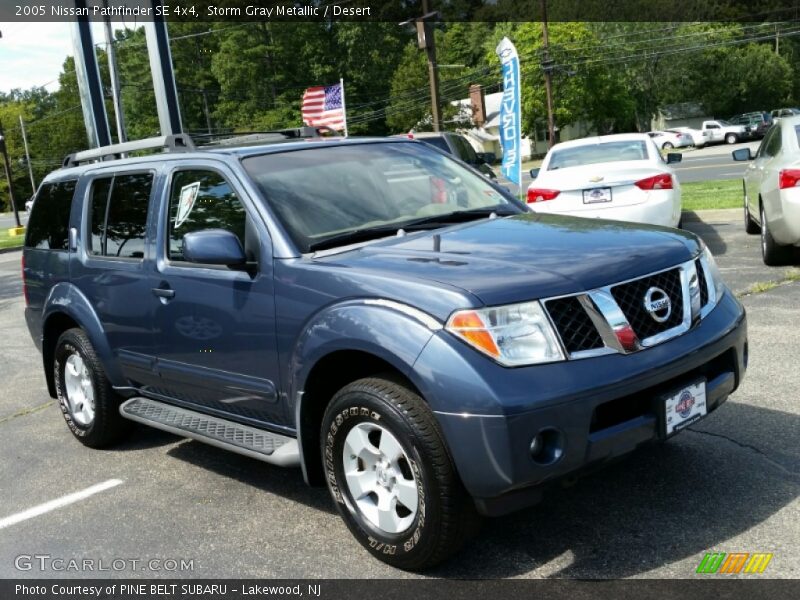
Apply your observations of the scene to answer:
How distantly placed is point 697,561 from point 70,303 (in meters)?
4.08

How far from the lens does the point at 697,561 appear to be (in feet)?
10.8

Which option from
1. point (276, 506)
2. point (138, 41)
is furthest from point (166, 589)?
point (138, 41)

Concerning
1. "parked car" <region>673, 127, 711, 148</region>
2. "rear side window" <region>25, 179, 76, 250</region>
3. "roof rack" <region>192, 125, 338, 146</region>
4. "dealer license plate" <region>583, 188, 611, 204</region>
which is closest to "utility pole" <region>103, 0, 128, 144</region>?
"dealer license plate" <region>583, 188, 611, 204</region>

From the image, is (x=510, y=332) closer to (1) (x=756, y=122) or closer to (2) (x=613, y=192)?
(2) (x=613, y=192)

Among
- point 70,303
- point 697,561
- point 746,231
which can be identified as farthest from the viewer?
point 746,231

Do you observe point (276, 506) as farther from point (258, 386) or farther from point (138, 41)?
point (138, 41)

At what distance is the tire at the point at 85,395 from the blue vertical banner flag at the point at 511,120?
11.3 m

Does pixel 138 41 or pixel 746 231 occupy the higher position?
pixel 138 41

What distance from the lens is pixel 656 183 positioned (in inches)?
376

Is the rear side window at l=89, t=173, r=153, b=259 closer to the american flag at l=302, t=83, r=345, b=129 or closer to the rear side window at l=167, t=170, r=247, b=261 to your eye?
the rear side window at l=167, t=170, r=247, b=261

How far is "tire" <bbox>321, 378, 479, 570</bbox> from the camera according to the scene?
3191mm

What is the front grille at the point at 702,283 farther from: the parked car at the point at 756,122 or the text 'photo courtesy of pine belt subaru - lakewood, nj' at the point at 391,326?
the parked car at the point at 756,122

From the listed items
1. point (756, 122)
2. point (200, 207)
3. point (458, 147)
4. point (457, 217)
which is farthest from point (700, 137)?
point (200, 207)

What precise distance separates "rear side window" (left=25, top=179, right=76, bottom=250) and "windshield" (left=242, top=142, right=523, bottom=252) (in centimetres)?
208
